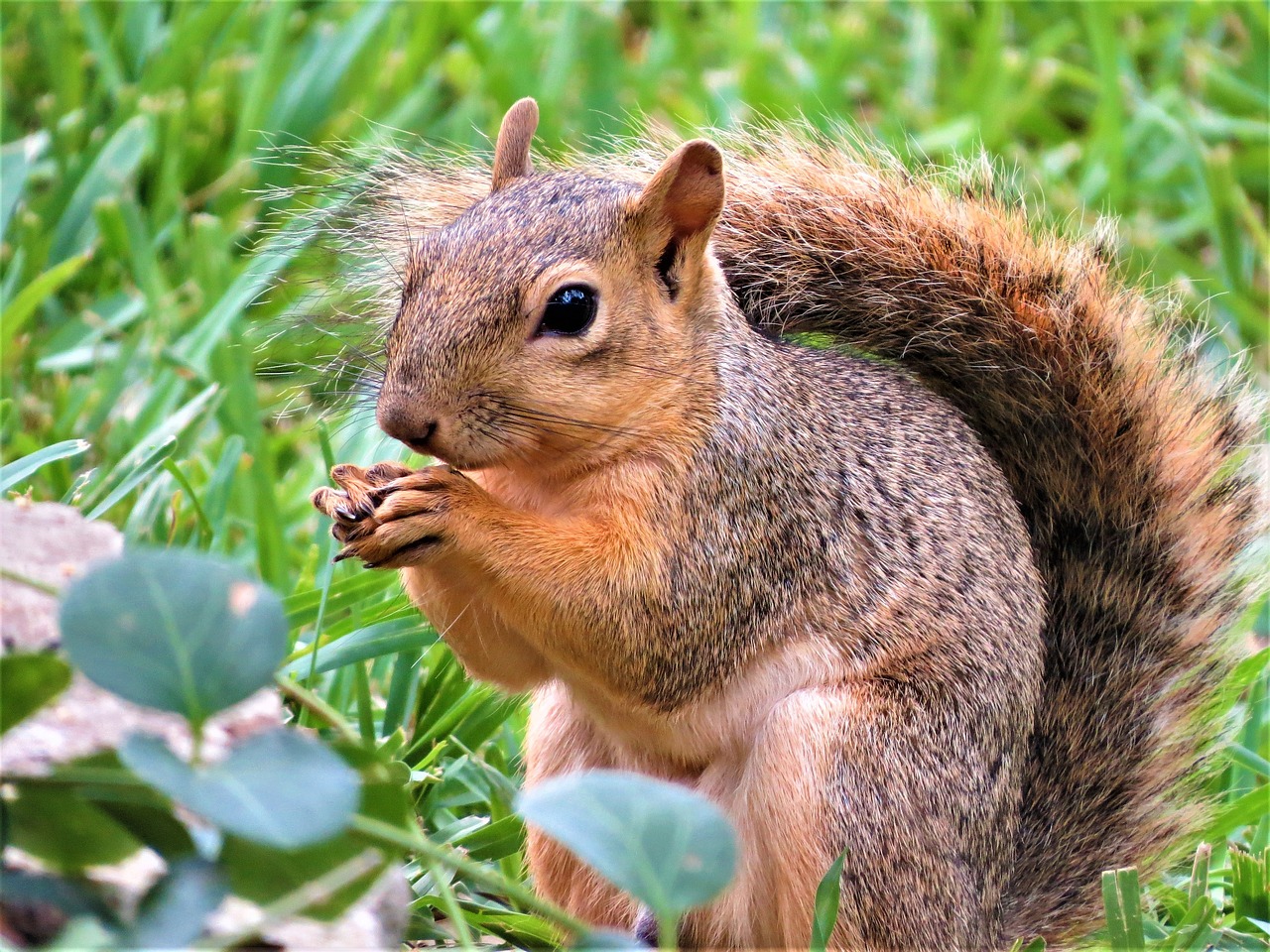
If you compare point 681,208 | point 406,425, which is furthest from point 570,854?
point 681,208

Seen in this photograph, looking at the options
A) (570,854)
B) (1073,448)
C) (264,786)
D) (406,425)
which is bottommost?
(570,854)

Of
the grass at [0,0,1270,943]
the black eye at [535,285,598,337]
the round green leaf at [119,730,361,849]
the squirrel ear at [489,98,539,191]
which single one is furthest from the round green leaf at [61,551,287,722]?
the squirrel ear at [489,98,539,191]

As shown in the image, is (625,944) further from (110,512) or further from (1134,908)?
(110,512)

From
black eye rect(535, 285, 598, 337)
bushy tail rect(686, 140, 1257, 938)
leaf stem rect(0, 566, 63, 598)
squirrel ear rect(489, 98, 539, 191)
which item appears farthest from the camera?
squirrel ear rect(489, 98, 539, 191)

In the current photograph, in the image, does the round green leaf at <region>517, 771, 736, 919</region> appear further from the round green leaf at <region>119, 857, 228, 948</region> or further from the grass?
the grass

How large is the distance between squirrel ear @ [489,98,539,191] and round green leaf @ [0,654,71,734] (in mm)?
1305

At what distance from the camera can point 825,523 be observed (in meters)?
2.00

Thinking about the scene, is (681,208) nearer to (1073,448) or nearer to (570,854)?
(1073,448)

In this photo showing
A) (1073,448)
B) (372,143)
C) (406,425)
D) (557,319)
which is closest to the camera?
(406,425)

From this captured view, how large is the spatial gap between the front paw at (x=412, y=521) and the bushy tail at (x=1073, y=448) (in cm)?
69

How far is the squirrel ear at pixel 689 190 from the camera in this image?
196 centimetres

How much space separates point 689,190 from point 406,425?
1.69 ft

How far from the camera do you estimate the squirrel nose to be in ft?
5.75

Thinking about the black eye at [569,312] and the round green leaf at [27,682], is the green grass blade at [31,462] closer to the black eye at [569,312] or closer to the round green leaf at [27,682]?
the black eye at [569,312]
